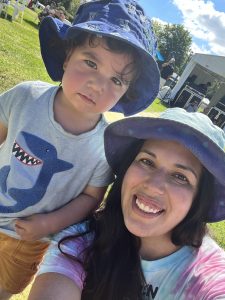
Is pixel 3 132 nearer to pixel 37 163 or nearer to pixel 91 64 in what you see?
pixel 37 163

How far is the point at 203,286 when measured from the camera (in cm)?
178

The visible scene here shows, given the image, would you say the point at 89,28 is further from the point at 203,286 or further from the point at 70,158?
the point at 203,286

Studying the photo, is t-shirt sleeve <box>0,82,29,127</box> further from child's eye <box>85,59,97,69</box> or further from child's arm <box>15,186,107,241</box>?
child's arm <box>15,186,107,241</box>

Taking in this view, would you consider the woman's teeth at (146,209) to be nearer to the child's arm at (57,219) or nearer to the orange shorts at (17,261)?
the child's arm at (57,219)

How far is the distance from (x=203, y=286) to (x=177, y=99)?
2431 cm

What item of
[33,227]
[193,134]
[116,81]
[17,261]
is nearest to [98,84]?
[116,81]

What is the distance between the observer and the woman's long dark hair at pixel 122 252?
2.03 meters

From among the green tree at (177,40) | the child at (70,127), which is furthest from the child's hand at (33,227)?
the green tree at (177,40)

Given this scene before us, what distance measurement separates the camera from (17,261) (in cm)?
249

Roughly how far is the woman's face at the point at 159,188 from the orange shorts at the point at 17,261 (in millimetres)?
807

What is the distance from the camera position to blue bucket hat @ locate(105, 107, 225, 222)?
5.94 ft

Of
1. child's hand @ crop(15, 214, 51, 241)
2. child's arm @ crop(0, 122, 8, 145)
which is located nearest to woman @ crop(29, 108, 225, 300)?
child's hand @ crop(15, 214, 51, 241)

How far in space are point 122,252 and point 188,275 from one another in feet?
1.37

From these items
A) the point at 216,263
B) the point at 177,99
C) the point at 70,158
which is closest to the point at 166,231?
the point at 216,263
